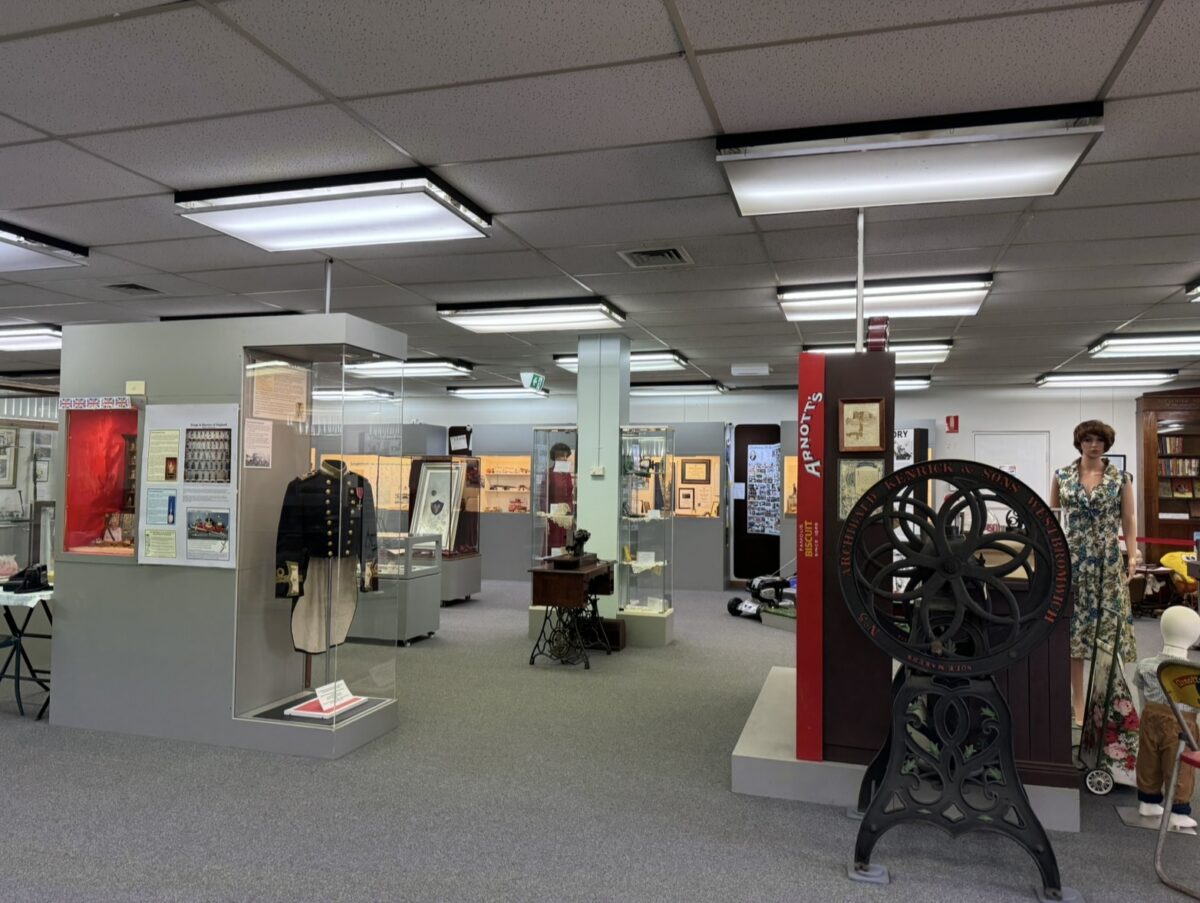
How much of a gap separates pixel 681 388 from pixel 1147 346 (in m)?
5.80

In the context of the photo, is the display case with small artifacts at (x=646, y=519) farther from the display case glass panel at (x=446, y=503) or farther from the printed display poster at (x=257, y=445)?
the printed display poster at (x=257, y=445)

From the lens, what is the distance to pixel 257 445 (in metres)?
4.70

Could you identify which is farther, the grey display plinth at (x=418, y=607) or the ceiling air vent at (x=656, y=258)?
the grey display plinth at (x=418, y=607)

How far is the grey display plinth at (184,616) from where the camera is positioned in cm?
452

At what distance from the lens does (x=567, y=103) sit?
3043 millimetres

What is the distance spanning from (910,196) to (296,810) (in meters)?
3.81

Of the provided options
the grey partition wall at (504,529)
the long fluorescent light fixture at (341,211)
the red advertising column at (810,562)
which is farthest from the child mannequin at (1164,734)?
the grey partition wall at (504,529)

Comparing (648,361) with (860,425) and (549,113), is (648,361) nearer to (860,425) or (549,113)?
(860,425)

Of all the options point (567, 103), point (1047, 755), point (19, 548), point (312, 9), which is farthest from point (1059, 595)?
point (19, 548)

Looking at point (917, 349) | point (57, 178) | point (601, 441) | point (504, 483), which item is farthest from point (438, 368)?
point (57, 178)

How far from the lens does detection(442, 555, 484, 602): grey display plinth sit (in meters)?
9.55

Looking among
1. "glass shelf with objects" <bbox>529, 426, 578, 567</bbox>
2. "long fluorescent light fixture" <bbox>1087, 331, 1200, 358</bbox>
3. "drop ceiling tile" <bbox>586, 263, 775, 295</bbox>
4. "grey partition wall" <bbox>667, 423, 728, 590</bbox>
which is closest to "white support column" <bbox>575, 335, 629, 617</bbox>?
"glass shelf with objects" <bbox>529, 426, 578, 567</bbox>

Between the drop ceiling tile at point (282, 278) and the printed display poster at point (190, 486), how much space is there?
1330 millimetres

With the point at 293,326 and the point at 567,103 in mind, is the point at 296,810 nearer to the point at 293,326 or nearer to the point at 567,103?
the point at 293,326
